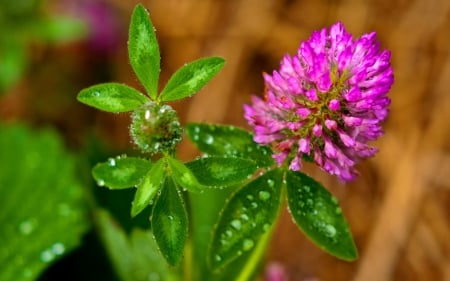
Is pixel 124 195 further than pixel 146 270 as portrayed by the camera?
Yes

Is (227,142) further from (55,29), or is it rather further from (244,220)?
(55,29)

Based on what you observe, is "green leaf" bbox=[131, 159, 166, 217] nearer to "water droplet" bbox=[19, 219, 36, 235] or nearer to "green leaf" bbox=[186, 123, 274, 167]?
"green leaf" bbox=[186, 123, 274, 167]

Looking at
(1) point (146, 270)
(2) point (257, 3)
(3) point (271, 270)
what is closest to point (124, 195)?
(1) point (146, 270)

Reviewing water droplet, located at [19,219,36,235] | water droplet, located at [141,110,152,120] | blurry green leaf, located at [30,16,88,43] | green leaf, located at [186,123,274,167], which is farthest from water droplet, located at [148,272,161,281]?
blurry green leaf, located at [30,16,88,43]

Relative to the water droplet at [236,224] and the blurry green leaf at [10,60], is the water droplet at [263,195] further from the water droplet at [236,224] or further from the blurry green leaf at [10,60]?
the blurry green leaf at [10,60]

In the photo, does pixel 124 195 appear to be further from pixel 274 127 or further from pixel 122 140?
pixel 274 127

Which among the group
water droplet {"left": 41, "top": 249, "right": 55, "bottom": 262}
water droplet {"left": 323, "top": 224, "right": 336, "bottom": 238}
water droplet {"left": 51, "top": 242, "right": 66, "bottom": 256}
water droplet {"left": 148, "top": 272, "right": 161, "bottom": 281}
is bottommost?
water droplet {"left": 41, "top": 249, "right": 55, "bottom": 262}

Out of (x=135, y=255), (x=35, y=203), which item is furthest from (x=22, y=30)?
(x=135, y=255)
